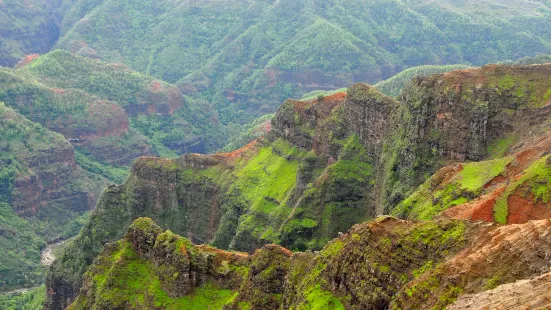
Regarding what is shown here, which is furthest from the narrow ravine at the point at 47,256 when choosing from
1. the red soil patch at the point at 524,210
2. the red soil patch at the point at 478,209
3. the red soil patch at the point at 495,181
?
the red soil patch at the point at 524,210

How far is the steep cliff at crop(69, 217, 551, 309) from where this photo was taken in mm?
38672

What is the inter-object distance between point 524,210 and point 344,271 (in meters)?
18.0

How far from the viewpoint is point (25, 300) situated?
146 m

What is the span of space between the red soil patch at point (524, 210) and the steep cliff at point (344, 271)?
14293 millimetres

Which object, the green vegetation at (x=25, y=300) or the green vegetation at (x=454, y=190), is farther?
the green vegetation at (x=25, y=300)

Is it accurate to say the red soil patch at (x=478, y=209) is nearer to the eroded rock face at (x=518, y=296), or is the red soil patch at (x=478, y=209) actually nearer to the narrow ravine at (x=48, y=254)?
the eroded rock face at (x=518, y=296)

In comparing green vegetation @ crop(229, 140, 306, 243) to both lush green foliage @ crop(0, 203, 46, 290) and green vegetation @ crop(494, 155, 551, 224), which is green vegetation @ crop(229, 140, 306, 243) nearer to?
green vegetation @ crop(494, 155, 551, 224)

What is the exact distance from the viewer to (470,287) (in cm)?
3944

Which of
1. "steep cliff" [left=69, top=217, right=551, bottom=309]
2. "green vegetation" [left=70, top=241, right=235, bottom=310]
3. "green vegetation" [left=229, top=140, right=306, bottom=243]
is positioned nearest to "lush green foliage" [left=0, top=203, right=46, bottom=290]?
"green vegetation" [left=229, top=140, right=306, bottom=243]

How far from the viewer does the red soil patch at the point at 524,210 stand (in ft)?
194

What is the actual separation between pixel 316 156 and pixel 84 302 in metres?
46.3

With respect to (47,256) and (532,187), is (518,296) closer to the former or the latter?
(532,187)

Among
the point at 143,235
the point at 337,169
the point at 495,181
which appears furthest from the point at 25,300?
the point at 495,181

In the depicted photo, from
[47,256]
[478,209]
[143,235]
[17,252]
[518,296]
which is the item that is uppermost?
[518,296]
